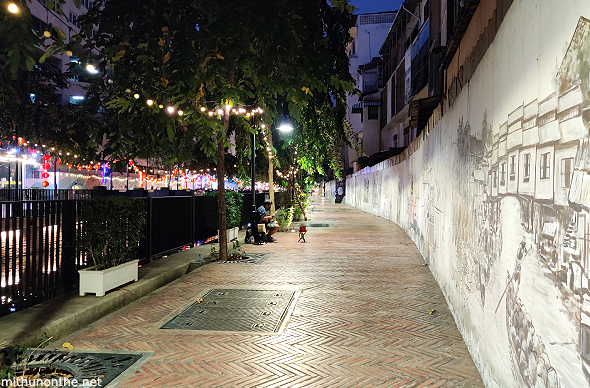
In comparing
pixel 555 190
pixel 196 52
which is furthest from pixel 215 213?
pixel 555 190

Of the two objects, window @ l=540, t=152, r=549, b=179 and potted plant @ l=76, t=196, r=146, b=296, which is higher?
window @ l=540, t=152, r=549, b=179

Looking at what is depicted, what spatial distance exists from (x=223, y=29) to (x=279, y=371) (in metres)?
3.54

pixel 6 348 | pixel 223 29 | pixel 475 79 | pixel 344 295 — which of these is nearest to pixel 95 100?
pixel 223 29

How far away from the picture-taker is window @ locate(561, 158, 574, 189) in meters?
2.21

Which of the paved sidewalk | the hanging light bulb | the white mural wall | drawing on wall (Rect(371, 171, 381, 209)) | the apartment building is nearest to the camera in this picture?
the white mural wall

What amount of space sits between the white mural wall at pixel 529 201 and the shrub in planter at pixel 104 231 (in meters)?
5.32

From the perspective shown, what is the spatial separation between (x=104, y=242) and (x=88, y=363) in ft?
9.65

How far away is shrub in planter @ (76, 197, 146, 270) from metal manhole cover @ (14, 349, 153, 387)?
249 cm

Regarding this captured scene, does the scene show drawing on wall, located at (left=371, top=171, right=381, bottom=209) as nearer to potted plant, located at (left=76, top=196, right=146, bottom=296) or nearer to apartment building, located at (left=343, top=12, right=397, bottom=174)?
apartment building, located at (left=343, top=12, right=397, bottom=174)

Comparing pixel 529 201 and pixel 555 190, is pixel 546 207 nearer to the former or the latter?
pixel 555 190

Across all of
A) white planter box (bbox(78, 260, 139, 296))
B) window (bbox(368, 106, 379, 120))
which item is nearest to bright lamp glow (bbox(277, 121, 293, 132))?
white planter box (bbox(78, 260, 139, 296))

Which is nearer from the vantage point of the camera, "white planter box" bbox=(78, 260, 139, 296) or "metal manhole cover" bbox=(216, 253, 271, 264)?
"white planter box" bbox=(78, 260, 139, 296)

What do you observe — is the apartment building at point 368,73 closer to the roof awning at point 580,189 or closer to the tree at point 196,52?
the tree at point 196,52

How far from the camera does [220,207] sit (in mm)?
11336
